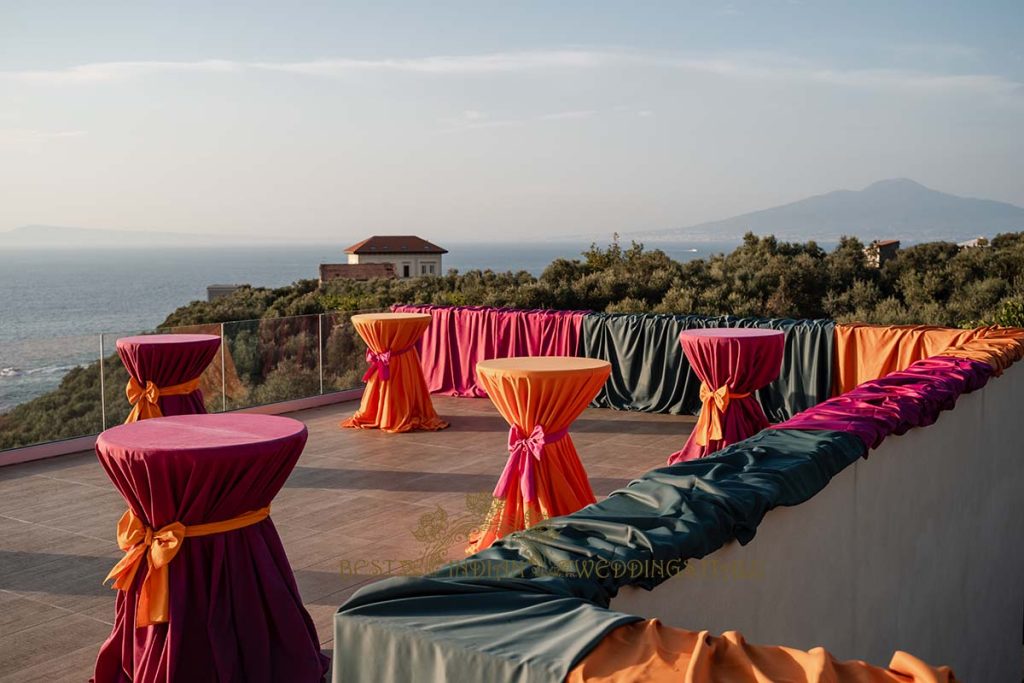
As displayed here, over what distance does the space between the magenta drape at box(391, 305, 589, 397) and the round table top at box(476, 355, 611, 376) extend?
442 centimetres

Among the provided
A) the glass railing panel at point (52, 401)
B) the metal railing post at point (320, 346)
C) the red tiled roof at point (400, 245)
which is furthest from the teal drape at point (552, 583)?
the red tiled roof at point (400, 245)

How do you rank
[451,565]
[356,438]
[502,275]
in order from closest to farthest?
[451,565]
[356,438]
[502,275]

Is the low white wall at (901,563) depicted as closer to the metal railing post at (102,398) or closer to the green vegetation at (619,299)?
the green vegetation at (619,299)

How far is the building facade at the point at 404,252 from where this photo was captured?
6969cm

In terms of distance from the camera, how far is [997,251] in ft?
65.3

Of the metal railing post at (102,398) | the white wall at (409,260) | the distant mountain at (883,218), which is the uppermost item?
the distant mountain at (883,218)

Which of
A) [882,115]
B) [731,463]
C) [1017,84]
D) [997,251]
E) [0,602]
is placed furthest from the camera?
[1017,84]

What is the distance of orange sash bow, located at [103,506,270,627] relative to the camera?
A: 145 inches

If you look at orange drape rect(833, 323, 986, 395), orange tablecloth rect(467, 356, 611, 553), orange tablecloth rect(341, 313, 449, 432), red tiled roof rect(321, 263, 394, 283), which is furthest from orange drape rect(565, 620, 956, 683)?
red tiled roof rect(321, 263, 394, 283)

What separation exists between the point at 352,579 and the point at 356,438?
406 centimetres

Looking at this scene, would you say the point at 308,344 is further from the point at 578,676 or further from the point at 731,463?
the point at 578,676

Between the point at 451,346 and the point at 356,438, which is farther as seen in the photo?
the point at 451,346

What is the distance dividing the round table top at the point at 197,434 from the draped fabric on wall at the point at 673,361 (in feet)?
21.5

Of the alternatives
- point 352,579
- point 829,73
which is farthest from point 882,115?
point 352,579
